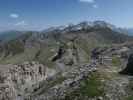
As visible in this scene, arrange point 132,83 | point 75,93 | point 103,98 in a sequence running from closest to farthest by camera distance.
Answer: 1. point 103,98
2. point 75,93
3. point 132,83

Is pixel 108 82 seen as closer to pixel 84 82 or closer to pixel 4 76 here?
pixel 84 82

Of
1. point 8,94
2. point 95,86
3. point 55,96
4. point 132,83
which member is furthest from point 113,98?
point 8,94

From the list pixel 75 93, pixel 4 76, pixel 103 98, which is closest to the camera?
pixel 103 98

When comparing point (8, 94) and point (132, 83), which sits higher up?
point (132, 83)

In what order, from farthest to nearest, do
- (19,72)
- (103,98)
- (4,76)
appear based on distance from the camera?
1. (19,72)
2. (4,76)
3. (103,98)

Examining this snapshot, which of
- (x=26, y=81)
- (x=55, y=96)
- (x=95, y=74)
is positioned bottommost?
(x=26, y=81)

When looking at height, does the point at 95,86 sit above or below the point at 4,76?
above

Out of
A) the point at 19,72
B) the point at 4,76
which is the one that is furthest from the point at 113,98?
the point at 19,72

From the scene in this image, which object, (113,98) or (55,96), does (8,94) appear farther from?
(113,98)

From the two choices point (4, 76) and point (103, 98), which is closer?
point (103, 98)
